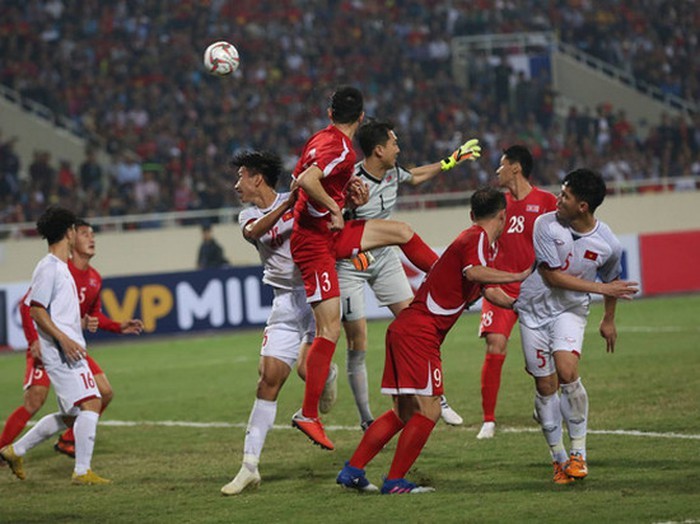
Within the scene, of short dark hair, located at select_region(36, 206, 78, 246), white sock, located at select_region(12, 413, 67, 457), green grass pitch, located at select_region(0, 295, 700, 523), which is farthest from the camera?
white sock, located at select_region(12, 413, 67, 457)

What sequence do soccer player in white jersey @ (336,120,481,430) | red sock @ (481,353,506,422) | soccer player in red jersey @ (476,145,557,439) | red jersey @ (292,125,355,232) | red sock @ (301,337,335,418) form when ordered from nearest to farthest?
red jersey @ (292,125,355,232)
red sock @ (301,337,335,418)
soccer player in white jersey @ (336,120,481,430)
red sock @ (481,353,506,422)
soccer player in red jersey @ (476,145,557,439)

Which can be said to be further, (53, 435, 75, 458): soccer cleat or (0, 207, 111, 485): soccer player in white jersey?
(53, 435, 75, 458): soccer cleat

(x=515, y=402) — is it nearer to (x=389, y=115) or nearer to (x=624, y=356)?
(x=624, y=356)

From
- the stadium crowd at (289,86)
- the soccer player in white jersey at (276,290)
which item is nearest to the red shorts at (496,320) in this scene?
the soccer player in white jersey at (276,290)

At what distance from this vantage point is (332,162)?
352 inches

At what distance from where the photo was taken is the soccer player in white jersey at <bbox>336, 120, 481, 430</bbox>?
33.9 feet

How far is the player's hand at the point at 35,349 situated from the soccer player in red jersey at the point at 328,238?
236 centimetres

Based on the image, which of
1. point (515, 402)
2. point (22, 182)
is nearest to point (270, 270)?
point (515, 402)

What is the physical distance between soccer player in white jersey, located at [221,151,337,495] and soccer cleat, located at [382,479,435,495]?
101 centimetres

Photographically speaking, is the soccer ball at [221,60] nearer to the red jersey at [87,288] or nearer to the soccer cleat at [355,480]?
the red jersey at [87,288]

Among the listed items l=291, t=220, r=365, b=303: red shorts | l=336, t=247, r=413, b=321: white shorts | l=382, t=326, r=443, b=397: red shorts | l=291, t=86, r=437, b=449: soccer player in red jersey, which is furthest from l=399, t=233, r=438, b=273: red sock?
l=336, t=247, r=413, b=321: white shorts

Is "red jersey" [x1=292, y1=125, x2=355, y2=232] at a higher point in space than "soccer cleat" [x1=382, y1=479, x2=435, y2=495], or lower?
higher

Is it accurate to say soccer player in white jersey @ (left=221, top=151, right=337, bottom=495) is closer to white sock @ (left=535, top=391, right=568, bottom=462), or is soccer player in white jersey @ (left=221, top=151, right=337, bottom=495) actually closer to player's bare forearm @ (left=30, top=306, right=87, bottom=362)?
player's bare forearm @ (left=30, top=306, right=87, bottom=362)

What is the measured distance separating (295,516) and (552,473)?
1983mm
